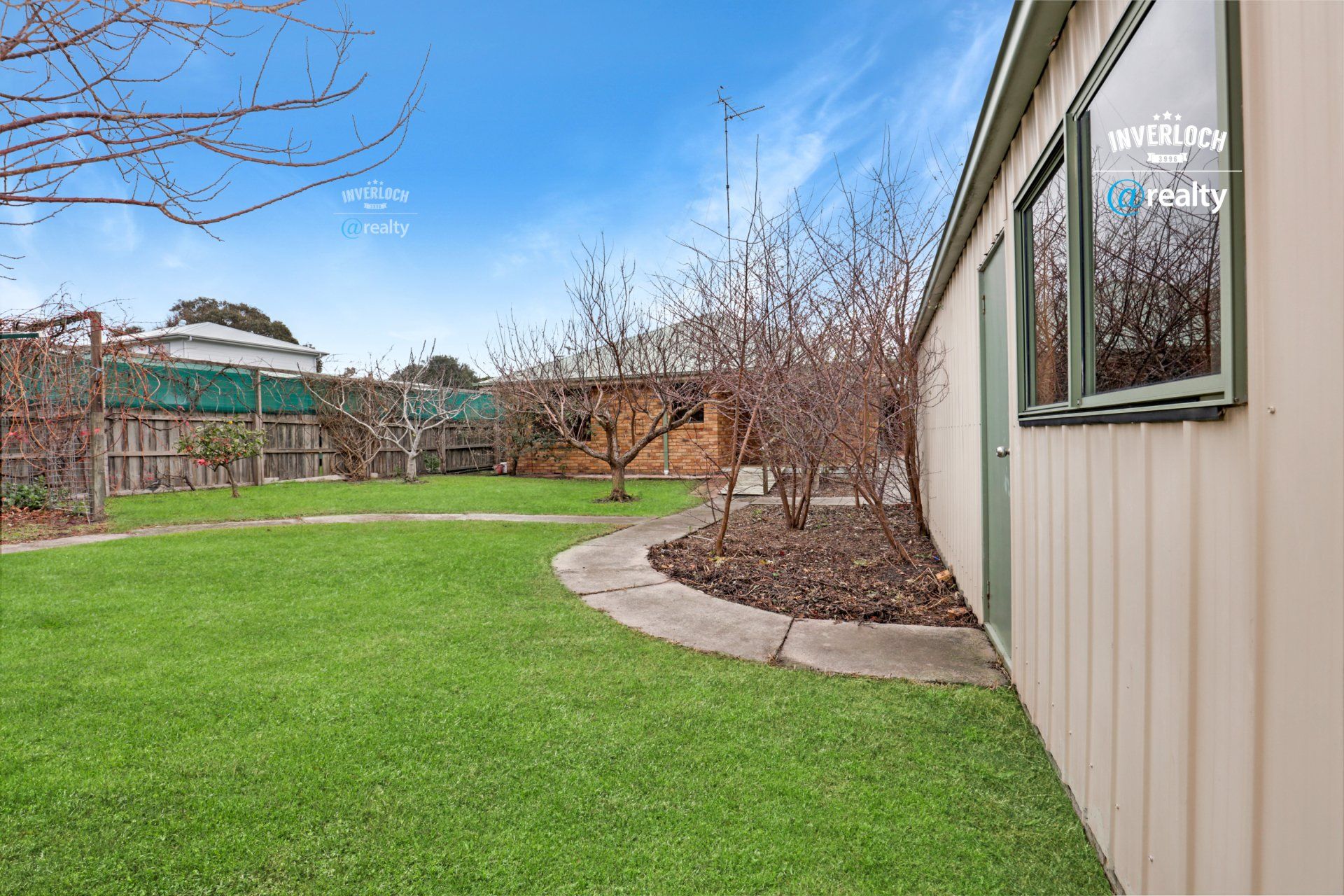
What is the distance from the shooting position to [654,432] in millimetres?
10953

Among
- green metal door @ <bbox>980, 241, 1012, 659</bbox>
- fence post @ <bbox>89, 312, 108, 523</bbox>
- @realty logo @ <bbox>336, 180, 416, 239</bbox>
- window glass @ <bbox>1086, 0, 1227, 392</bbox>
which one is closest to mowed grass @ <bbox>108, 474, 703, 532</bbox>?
fence post @ <bbox>89, 312, 108, 523</bbox>

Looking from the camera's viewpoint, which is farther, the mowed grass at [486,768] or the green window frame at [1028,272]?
the green window frame at [1028,272]

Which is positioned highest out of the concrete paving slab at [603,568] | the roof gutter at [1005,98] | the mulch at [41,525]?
the roof gutter at [1005,98]

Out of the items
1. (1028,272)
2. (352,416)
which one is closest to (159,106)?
(1028,272)

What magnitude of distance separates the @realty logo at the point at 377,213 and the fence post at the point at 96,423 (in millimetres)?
4819

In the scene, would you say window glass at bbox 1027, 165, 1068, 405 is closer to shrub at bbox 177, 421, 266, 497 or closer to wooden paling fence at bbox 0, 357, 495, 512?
wooden paling fence at bbox 0, 357, 495, 512

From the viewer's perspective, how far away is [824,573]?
17.6ft

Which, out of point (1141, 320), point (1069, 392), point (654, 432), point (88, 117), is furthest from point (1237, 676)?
point (654, 432)

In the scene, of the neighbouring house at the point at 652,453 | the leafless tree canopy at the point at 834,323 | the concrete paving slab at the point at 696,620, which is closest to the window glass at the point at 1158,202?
the concrete paving slab at the point at 696,620

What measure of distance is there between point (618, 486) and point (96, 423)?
7.50 metres

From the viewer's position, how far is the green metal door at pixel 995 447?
3268 mm

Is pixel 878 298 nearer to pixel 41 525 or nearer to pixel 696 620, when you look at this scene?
pixel 696 620

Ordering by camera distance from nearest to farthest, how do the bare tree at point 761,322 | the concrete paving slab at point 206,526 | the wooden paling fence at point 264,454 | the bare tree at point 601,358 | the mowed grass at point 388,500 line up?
the bare tree at point 761,322 < the concrete paving slab at point 206,526 < the mowed grass at point 388,500 < the bare tree at point 601,358 < the wooden paling fence at point 264,454

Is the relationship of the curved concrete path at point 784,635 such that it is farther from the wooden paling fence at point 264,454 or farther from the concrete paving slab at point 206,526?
the wooden paling fence at point 264,454
